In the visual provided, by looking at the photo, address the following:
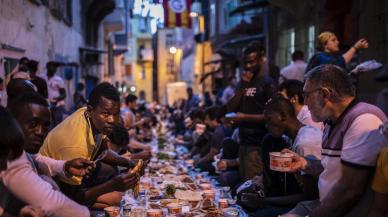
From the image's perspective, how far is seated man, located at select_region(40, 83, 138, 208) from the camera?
5031mm

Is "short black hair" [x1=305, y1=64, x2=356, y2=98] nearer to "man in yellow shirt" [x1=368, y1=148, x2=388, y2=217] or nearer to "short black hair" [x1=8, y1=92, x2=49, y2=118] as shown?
"man in yellow shirt" [x1=368, y1=148, x2=388, y2=217]

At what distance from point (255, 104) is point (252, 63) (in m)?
0.55

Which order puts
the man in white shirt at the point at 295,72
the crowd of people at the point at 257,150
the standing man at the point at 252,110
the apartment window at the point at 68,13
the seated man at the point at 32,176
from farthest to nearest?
the apartment window at the point at 68,13
the man in white shirt at the point at 295,72
the standing man at the point at 252,110
the crowd of people at the point at 257,150
the seated man at the point at 32,176

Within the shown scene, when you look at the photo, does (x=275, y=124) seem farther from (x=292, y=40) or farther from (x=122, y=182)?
(x=292, y=40)

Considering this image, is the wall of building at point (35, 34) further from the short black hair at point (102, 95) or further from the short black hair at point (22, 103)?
the short black hair at point (22, 103)

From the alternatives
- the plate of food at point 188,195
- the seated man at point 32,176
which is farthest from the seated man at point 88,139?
the plate of food at point 188,195

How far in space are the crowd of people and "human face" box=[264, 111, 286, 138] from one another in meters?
0.01

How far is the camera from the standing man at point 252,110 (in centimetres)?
747

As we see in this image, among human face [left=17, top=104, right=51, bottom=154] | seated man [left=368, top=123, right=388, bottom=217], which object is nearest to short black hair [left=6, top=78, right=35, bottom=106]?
human face [left=17, top=104, right=51, bottom=154]

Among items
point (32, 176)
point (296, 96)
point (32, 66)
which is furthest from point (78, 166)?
point (32, 66)

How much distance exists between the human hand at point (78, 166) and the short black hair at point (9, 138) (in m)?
1.39

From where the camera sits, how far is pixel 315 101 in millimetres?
4391

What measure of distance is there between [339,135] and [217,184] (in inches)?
166

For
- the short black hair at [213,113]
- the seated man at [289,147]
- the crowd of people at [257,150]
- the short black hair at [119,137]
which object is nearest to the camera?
the crowd of people at [257,150]
